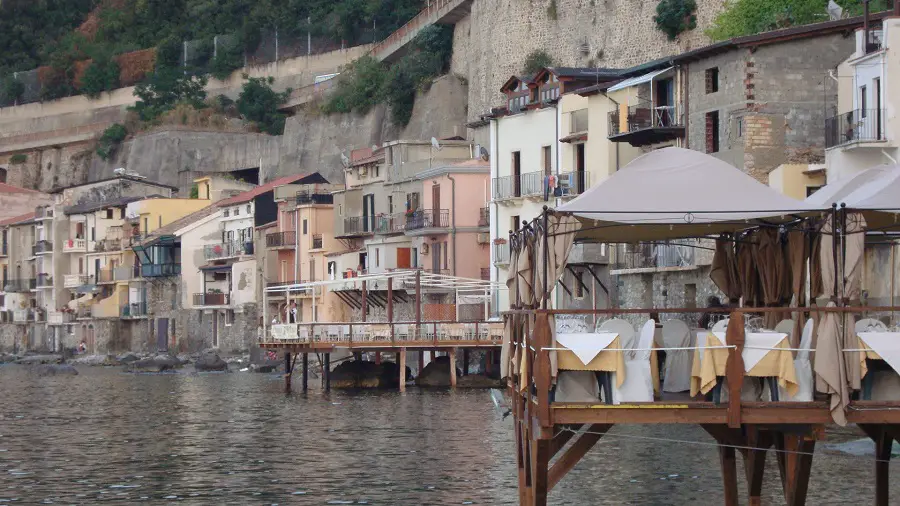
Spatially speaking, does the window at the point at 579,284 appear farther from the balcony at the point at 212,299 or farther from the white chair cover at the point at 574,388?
the white chair cover at the point at 574,388

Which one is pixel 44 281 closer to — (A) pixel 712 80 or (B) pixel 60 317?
(B) pixel 60 317

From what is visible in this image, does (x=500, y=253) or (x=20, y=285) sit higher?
(x=500, y=253)

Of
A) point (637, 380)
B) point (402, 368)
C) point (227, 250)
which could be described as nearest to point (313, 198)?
point (227, 250)

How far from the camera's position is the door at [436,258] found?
67438mm

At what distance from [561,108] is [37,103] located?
80.0 metres

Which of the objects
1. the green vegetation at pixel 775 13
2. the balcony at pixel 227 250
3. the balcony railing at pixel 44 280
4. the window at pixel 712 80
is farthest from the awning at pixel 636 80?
the balcony railing at pixel 44 280

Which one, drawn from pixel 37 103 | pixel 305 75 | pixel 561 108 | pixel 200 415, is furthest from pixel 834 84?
pixel 37 103

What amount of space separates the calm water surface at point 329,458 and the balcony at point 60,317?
50471 millimetres

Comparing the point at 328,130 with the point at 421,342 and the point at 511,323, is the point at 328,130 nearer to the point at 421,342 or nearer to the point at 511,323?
the point at 421,342

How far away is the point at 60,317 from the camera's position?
3989 inches

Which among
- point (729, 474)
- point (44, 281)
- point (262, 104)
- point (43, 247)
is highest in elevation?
point (262, 104)

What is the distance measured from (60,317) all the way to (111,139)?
2119 centimetres

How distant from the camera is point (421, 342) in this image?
53.5 meters

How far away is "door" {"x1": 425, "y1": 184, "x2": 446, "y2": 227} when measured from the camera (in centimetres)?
6744
